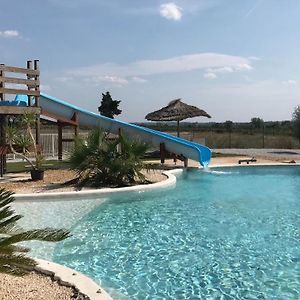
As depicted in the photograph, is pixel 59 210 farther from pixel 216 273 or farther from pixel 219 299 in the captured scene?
pixel 219 299

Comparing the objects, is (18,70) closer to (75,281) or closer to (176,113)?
(75,281)

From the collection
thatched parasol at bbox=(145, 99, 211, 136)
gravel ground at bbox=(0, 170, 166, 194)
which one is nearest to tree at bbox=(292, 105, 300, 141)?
thatched parasol at bbox=(145, 99, 211, 136)

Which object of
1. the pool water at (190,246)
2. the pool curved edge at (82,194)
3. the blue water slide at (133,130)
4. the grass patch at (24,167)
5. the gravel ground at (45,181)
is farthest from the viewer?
the blue water slide at (133,130)

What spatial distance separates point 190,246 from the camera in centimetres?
716

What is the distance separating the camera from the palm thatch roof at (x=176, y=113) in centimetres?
2467

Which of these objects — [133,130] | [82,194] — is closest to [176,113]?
[133,130]

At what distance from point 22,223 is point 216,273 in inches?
165

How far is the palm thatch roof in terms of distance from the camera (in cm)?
2467

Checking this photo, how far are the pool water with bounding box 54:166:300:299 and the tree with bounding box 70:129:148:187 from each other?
1.18 metres

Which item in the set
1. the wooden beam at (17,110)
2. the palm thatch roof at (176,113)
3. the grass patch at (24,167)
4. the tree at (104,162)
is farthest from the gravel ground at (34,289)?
the palm thatch roof at (176,113)

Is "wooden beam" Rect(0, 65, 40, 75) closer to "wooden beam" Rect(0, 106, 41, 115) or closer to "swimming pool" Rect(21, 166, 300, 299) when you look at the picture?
"wooden beam" Rect(0, 106, 41, 115)

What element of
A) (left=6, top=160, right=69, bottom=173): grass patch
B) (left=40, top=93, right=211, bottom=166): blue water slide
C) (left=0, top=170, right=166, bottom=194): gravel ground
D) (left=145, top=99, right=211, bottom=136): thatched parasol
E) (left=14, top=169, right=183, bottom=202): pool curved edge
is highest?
(left=145, top=99, right=211, bottom=136): thatched parasol

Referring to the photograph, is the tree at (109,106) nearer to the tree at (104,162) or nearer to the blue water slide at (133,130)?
the blue water slide at (133,130)

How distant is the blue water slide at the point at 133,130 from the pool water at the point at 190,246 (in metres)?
4.98
